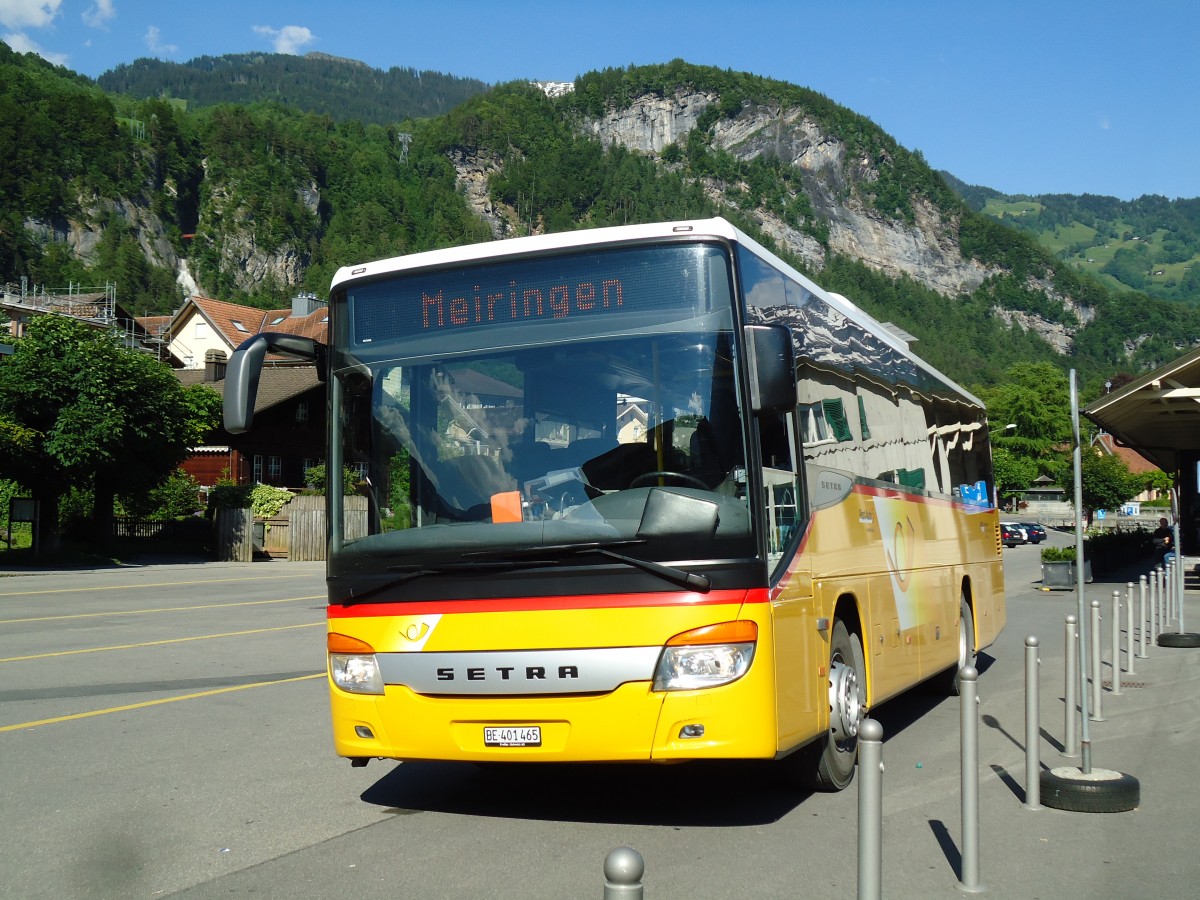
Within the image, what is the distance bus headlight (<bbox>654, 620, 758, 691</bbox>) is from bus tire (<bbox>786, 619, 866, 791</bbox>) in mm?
1337

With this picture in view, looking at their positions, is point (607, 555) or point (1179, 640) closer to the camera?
point (607, 555)

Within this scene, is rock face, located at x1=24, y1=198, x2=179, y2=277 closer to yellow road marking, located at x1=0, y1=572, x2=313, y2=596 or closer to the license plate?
yellow road marking, located at x1=0, y1=572, x2=313, y2=596

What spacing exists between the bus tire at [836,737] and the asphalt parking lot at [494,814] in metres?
0.14

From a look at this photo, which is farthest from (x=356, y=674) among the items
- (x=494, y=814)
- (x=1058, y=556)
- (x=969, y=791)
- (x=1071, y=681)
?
(x=1058, y=556)

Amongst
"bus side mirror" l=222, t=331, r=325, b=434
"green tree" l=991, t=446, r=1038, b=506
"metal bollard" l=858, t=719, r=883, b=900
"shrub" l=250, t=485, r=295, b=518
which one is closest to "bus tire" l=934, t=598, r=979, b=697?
"bus side mirror" l=222, t=331, r=325, b=434

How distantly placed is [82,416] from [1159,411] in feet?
92.3

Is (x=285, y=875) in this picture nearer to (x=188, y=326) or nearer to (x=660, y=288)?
(x=660, y=288)

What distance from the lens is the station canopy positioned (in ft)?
76.0

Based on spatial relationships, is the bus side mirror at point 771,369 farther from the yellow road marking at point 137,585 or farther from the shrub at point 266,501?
the shrub at point 266,501

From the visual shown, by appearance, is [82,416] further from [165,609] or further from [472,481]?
[472,481]

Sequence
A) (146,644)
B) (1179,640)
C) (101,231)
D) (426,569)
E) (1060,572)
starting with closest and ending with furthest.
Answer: (426,569)
(146,644)
(1179,640)
(1060,572)
(101,231)

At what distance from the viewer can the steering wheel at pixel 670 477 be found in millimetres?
5992

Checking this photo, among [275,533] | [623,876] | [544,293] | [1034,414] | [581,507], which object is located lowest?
[275,533]

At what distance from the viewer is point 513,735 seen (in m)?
6.00
